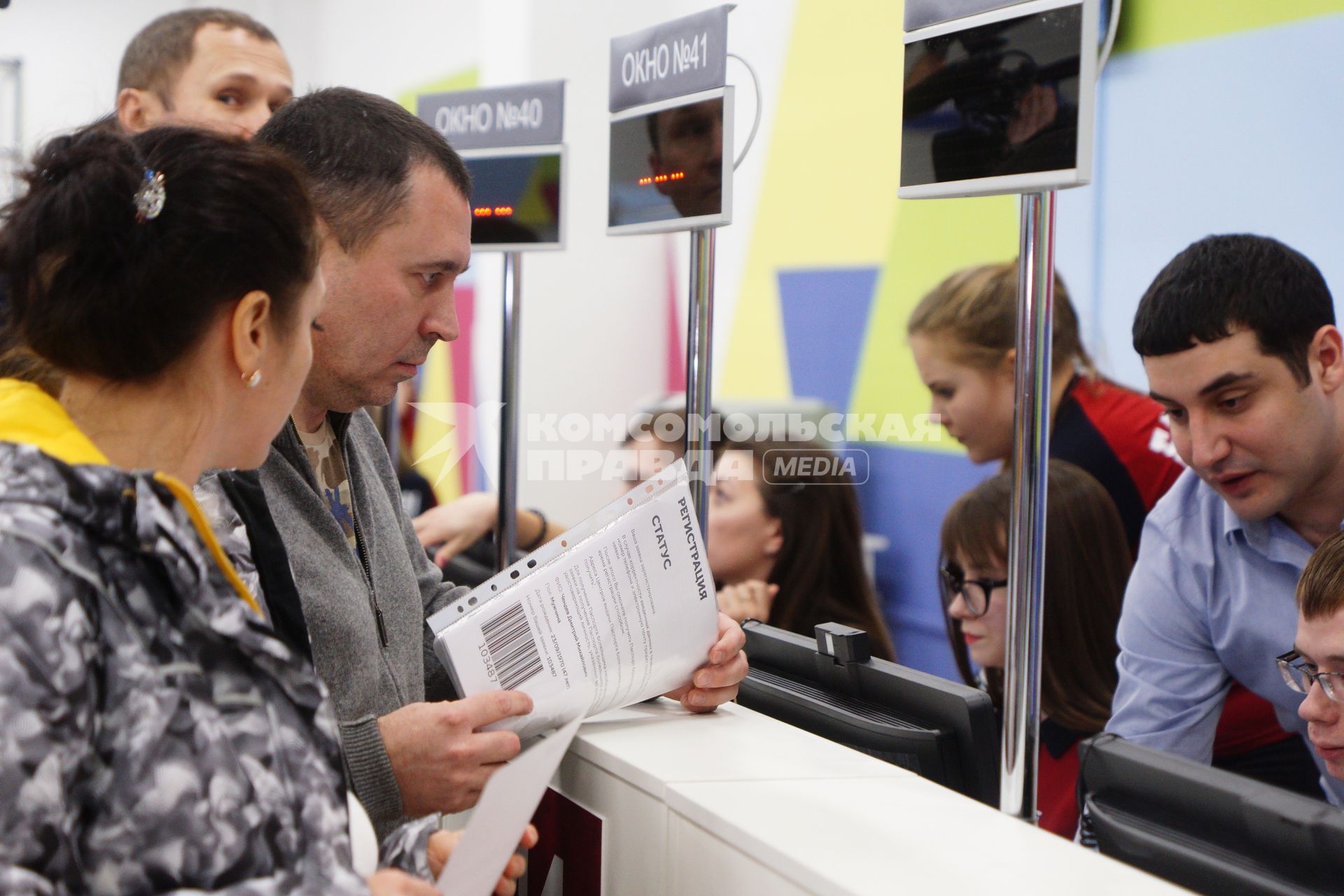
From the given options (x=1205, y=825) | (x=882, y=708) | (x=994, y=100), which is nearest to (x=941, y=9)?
(x=994, y=100)

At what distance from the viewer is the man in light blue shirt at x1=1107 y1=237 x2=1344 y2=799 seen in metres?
2.04

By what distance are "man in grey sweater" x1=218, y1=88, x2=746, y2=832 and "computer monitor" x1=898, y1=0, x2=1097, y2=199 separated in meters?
0.54

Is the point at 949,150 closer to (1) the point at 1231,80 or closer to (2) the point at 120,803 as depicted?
(2) the point at 120,803

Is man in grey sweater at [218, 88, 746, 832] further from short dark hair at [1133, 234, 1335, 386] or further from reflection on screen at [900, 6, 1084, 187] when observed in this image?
short dark hair at [1133, 234, 1335, 386]

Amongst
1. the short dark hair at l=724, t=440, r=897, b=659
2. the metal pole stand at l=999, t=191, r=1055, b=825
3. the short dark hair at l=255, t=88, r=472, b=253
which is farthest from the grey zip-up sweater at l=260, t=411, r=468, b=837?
the short dark hair at l=724, t=440, r=897, b=659

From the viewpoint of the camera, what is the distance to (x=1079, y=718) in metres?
2.59

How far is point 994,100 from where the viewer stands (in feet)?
4.02

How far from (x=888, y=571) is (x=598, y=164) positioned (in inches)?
75.0

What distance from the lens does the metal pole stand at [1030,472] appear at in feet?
3.88

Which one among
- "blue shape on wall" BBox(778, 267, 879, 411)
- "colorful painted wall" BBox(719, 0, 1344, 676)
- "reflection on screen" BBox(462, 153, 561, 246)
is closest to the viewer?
"reflection on screen" BBox(462, 153, 561, 246)

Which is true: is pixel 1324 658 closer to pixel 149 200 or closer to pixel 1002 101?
pixel 1002 101

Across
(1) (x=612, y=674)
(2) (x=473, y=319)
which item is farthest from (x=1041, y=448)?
(2) (x=473, y=319)

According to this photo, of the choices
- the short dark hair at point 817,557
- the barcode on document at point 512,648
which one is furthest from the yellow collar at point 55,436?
the short dark hair at point 817,557

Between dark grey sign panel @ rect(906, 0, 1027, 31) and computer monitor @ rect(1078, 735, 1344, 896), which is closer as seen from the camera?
computer monitor @ rect(1078, 735, 1344, 896)
